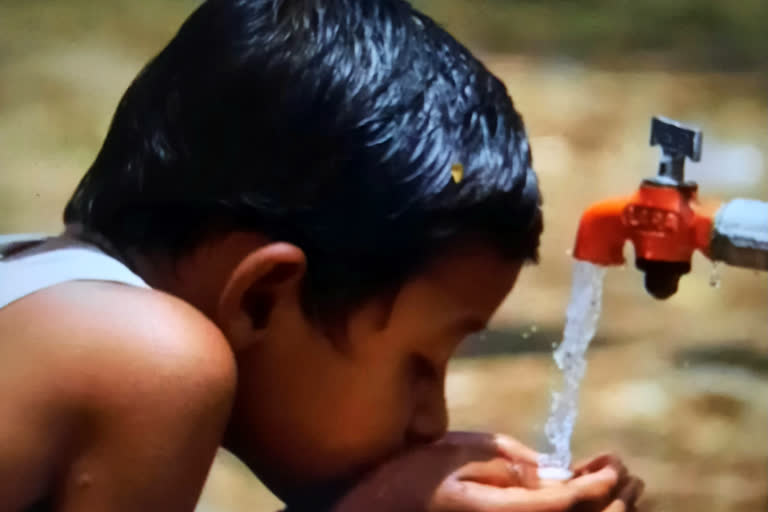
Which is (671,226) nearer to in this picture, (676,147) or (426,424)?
(676,147)

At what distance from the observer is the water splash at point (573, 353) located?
2.66 ft

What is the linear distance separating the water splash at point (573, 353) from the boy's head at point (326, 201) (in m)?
0.19

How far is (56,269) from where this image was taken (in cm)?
57

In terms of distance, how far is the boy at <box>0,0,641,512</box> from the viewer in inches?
22.4

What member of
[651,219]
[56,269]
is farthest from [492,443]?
[56,269]

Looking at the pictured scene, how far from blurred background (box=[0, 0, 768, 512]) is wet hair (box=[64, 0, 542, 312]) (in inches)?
6.1

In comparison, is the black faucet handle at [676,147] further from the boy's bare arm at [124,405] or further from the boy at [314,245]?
the boy's bare arm at [124,405]

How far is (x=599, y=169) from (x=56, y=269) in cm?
46

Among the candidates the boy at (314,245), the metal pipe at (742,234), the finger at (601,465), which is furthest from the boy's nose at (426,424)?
the metal pipe at (742,234)

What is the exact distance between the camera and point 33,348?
512 mm

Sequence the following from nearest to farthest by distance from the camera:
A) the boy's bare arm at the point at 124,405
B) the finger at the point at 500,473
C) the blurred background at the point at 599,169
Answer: the boy's bare arm at the point at 124,405 < the finger at the point at 500,473 < the blurred background at the point at 599,169

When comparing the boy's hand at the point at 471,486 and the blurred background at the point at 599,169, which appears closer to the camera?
the boy's hand at the point at 471,486

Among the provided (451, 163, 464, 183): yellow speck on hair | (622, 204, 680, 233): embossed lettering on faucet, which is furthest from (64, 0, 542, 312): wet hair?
(622, 204, 680, 233): embossed lettering on faucet

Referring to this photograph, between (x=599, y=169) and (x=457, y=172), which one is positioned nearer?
(x=457, y=172)
